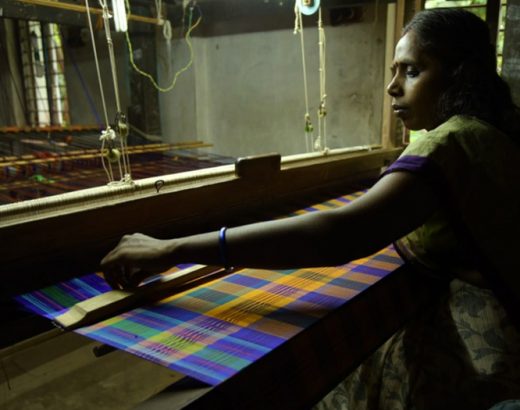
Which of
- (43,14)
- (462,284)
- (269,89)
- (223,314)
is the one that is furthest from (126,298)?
(269,89)

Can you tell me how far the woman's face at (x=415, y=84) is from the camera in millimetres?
1222

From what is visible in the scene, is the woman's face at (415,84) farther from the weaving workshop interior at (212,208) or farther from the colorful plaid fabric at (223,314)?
the colorful plaid fabric at (223,314)

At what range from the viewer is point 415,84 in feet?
4.09

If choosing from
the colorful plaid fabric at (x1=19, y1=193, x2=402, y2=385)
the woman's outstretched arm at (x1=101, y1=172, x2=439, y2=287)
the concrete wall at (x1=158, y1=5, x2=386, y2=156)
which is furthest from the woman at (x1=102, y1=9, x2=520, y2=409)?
the concrete wall at (x1=158, y1=5, x2=386, y2=156)

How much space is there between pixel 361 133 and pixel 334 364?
2.97m

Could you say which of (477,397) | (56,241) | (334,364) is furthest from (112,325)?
(477,397)

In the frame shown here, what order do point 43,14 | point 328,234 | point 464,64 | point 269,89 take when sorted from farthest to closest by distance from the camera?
point 269,89, point 43,14, point 464,64, point 328,234

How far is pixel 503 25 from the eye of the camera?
2771 mm

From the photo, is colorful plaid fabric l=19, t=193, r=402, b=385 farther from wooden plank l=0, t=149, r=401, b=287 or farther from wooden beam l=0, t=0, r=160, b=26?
wooden beam l=0, t=0, r=160, b=26

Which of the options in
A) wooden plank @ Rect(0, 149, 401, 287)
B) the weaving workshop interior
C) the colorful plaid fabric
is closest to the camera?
the colorful plaid fabric

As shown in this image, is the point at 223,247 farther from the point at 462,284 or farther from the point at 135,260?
the point at 462,284

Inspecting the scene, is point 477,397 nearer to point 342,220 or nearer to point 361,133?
point 342,220

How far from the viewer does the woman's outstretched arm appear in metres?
0.98

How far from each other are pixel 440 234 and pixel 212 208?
30.5 inches
